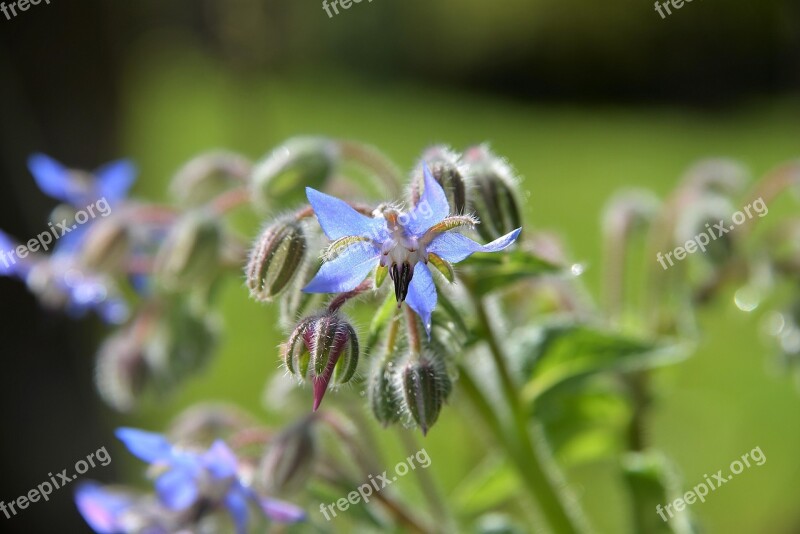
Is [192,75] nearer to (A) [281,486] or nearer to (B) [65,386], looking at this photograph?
(B) [65,386]

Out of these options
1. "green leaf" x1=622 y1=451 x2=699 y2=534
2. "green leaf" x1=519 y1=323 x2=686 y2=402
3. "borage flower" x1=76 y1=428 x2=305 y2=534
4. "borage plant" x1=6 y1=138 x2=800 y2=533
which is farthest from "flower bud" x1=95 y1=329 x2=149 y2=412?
"green leaf" x1=622 y1=451 x2=699 y2=534

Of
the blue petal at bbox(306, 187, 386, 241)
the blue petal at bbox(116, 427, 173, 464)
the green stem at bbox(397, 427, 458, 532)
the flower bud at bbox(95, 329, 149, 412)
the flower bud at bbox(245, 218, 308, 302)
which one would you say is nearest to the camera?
the blue petal at bbox(306, 187, 386, 241)

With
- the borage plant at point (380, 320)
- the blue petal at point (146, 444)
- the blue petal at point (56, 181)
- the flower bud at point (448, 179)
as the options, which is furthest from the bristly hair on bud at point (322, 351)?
the blue petal at point (56, 181)

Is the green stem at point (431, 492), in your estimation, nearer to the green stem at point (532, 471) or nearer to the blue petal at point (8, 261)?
the green stem at point (532, 471)

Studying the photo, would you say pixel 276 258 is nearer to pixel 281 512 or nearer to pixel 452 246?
pixel 452 246

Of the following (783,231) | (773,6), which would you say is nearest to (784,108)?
(773,6)

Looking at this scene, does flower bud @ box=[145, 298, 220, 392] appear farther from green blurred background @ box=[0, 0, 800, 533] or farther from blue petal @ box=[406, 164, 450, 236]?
blue petal @ box=[406, 164, 450, 236]
